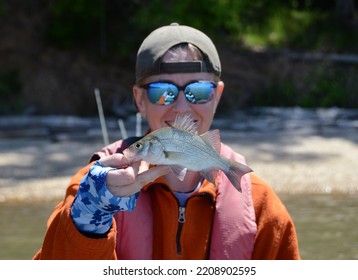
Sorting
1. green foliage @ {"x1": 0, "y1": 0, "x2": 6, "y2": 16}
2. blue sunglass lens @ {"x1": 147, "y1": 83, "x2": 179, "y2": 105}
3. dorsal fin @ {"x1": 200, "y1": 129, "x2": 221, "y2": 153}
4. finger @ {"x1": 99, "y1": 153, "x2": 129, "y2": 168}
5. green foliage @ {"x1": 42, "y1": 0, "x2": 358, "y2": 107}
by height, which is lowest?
green foliage @ {"x1": 42, "y1": 0, "x2": 358, "y2": 107}

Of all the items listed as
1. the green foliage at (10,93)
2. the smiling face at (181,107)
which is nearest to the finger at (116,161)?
the smiling face at (181,107)

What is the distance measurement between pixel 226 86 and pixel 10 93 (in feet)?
15.2

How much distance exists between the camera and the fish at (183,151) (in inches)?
90.8

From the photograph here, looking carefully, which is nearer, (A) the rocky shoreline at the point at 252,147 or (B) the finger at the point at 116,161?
(B) the finger at the point at 116,161

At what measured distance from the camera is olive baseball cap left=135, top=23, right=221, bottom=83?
2881mm

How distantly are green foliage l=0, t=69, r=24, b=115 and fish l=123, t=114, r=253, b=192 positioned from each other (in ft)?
50.6

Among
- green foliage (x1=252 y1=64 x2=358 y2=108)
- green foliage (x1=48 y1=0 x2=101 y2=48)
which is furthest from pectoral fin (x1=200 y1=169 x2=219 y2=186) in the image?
green foliage (x1=48 y1=0 x2=101 y2=48)

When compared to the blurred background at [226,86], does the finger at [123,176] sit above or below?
above

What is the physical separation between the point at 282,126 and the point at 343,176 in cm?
391

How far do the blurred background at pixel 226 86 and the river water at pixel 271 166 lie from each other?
1.1 inches

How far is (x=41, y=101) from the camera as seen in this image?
17.9m

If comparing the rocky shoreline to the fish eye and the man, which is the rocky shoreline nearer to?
the man

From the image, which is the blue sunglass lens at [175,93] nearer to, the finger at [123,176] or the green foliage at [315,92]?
the finger at [123,176]

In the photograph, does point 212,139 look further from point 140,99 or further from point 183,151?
point 140,99
